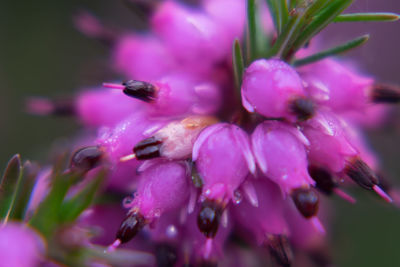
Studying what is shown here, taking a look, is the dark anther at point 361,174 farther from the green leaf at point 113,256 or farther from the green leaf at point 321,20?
the green leaf at point 113,256

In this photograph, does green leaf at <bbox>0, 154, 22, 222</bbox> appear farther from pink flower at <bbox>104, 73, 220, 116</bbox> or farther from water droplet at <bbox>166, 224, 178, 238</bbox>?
water droplet at <bbox>166, 224, 178, 238</bbox>

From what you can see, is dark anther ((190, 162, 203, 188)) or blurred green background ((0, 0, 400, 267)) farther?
blurred green background ((0, 0, 400, 267))

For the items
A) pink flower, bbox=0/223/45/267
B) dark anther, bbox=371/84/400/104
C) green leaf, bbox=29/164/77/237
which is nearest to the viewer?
pink flower, bbox=0/223/45/267

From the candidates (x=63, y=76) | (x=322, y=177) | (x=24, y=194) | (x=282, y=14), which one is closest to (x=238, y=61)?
(x=282, y=14)

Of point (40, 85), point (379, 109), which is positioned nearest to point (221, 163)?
point (379, 109)

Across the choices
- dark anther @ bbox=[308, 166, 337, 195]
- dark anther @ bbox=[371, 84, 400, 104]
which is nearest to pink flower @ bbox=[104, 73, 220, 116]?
dark anther @ bbox=[308, 166, 337, 195]

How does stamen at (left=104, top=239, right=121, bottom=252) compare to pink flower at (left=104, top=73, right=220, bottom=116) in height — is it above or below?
below

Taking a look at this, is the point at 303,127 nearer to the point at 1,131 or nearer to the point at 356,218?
the point at 356,218
